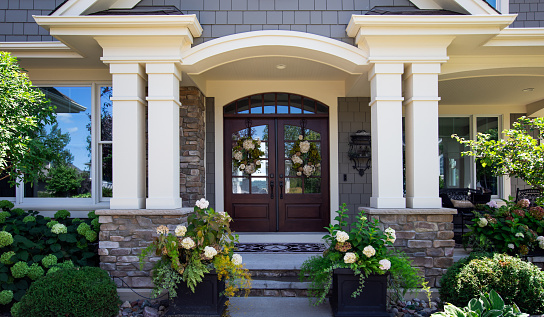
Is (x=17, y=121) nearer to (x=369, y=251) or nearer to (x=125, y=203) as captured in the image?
(x=125, y=203)

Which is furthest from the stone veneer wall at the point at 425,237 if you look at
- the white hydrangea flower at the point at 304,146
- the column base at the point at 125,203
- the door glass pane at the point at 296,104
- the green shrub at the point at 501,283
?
the column base at the point at 125,203

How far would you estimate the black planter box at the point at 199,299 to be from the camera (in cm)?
382

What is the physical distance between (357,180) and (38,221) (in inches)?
168

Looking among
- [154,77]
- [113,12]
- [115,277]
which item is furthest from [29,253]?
[113,12]

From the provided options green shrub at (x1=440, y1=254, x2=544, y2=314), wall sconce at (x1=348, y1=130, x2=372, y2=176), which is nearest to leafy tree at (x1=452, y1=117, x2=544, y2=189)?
green shrub at (x1=440, y1=254, x2=544, y2=314)

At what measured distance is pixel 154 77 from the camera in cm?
462

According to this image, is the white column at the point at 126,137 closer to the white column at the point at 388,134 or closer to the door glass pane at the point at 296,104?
the door glass pane at the point at 296,104

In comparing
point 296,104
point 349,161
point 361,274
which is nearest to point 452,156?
point 349,161

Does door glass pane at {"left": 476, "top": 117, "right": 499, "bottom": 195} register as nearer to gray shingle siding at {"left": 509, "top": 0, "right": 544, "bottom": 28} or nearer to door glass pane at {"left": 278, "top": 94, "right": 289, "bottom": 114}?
gray shingle siding at {"left": 509, "top": 0, "right": 544, "bottom": 28}

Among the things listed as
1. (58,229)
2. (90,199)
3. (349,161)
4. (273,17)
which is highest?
(273,17)

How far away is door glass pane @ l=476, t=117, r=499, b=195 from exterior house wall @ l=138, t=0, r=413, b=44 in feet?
13.8

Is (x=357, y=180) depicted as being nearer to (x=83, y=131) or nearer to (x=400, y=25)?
(x=400, y=25)

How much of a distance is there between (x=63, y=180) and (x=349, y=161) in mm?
4116

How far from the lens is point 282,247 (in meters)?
5.79
